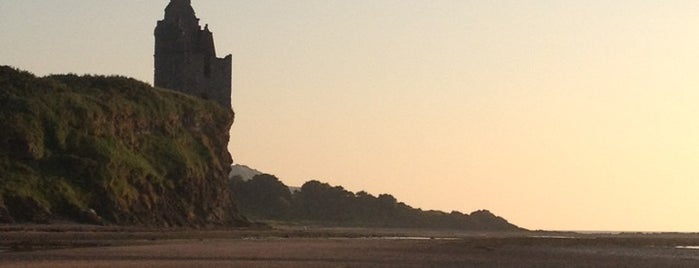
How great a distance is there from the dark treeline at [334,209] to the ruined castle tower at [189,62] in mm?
21175

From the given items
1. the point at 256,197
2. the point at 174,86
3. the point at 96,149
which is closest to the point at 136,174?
the point at 96,149

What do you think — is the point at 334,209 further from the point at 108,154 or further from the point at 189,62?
the point at 108,154

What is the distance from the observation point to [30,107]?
57750mm

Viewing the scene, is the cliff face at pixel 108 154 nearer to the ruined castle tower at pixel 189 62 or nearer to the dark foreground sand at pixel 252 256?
the ruined castle tower at pixel 189 62

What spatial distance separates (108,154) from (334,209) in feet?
199

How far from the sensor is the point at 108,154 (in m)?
60.0

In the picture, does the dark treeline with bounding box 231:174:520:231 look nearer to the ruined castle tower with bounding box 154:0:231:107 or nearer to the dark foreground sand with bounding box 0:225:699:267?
the ruined castle tower with bounding box 154:0:231:107

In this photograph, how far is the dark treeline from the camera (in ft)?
370

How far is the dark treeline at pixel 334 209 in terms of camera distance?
11275cm

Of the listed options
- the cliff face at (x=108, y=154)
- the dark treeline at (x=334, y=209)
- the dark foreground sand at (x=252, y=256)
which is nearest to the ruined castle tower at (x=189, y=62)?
the cliff face at (x=108, y=154)

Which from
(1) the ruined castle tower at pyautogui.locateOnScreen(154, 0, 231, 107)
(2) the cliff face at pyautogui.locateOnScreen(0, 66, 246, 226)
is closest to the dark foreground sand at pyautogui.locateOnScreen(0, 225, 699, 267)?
(2) the cliff face at pyautogui.locateOnScreen(0, 66, 246, 226)

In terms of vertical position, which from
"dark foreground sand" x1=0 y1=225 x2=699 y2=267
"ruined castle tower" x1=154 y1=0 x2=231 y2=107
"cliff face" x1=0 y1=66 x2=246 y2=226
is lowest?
"dark foreground sand" x1=0 y1=225 x2=699 y2=267

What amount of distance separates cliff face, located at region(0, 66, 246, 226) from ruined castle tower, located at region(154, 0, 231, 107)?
9.53 meters

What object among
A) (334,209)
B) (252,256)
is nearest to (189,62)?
(334,209)
